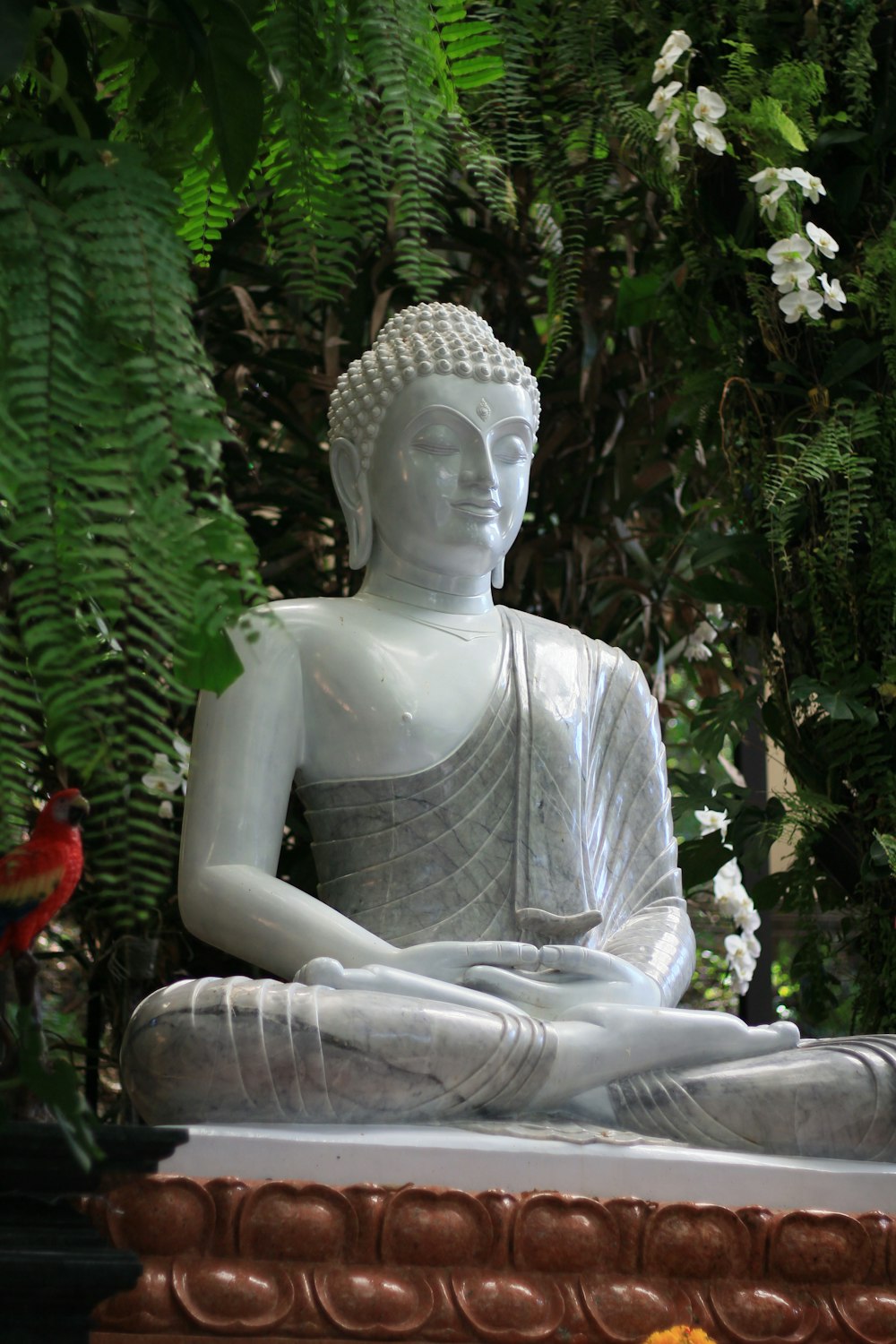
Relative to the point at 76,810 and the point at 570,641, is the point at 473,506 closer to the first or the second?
the point at 570,641

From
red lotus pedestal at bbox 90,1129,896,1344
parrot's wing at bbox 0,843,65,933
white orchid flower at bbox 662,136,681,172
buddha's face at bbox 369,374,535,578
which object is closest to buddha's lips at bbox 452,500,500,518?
buddha's face at bbox 369,374,535,578

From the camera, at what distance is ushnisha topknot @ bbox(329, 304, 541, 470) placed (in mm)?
3004

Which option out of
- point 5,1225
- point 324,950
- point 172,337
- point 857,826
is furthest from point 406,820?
point 172,337

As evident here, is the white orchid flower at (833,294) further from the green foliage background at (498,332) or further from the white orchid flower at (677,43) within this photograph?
the white orchid flower at (677,43)

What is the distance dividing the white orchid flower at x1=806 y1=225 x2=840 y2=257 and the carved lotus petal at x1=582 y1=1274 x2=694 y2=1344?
5.97 feet

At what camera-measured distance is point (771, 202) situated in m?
3.11

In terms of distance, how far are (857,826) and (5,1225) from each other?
1.90 meters

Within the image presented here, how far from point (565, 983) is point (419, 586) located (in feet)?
2.63

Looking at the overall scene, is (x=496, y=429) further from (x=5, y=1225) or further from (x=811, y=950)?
(x=5, y=1225)

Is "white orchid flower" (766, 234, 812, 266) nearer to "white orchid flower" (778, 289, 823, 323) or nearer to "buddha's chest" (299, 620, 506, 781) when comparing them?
Answer: "white orchid flower" (778, 289, 823, 323)

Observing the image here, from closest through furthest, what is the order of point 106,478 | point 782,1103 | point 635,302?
point 106,478 < point 782,1103 < point 635,302

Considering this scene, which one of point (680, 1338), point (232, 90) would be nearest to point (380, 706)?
point (680, 1338)

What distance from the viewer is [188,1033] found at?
2.21 m

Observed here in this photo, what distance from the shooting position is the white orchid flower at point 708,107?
3174mm
